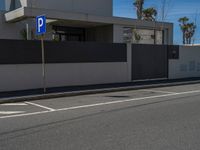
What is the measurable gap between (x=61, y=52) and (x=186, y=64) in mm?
10026

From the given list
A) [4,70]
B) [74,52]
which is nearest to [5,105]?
[4,70]

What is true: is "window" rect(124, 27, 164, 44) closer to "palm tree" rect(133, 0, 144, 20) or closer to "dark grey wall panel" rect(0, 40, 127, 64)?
"dark grey wall panel" rect(0, 40, 127, 64)

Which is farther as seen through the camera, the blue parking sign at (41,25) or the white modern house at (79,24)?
the white modern house at (79,24)

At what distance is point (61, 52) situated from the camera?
15234mm

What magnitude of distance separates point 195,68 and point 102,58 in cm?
859

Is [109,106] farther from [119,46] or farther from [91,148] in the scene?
[119,46]

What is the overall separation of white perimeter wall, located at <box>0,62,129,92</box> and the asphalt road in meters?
2.59

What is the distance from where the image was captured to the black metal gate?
18.4 metres

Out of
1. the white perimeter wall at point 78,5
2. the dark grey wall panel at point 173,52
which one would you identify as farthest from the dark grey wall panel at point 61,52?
the white perimeter wall at point 78,5

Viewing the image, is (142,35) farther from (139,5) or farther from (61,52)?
(139,5)

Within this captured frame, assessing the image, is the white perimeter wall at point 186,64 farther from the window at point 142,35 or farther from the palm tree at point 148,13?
the palm tree at point 148,13

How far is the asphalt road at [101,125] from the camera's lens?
5.95 m

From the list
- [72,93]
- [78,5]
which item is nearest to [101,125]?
[72,93]

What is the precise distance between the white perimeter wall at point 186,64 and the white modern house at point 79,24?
11.8 feet
